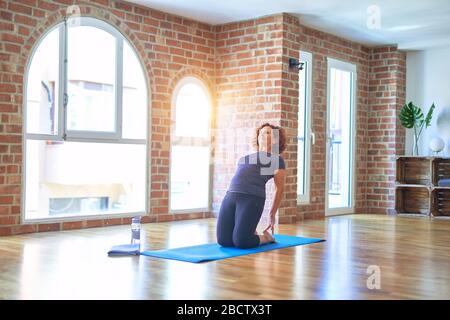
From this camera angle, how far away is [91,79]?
21.1 ft

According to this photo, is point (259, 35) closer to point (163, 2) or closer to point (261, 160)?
point (163, 2)

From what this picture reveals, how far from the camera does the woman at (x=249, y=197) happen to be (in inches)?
185

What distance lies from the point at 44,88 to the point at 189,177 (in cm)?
237

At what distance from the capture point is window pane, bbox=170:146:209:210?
7.40 meters

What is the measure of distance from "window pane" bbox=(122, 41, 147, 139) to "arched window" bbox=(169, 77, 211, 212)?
18.4 inches

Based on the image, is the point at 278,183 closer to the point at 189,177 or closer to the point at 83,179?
the point at 83,179

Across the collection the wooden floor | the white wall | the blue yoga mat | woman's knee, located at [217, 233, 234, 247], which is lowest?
the wooden floor

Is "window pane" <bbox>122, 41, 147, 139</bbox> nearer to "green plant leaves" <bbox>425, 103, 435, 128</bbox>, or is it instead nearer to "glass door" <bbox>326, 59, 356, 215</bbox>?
"glass door" <bbox>326, 59, 356, 215</bbox>

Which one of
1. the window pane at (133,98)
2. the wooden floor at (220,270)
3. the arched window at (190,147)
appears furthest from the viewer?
the arched window at (190,147)

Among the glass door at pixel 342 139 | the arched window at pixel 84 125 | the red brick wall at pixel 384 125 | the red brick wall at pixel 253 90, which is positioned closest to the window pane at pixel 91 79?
the arched window at pixel 84 125

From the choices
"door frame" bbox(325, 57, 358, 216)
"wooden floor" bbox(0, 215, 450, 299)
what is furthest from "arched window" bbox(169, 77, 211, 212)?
"door frame" bbox(325, 57, 358, 216)

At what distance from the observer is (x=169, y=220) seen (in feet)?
23.8

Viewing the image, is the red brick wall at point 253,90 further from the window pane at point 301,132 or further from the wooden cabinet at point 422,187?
the wooden cabinet at point 422,187

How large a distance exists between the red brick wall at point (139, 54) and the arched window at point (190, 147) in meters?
0.14
